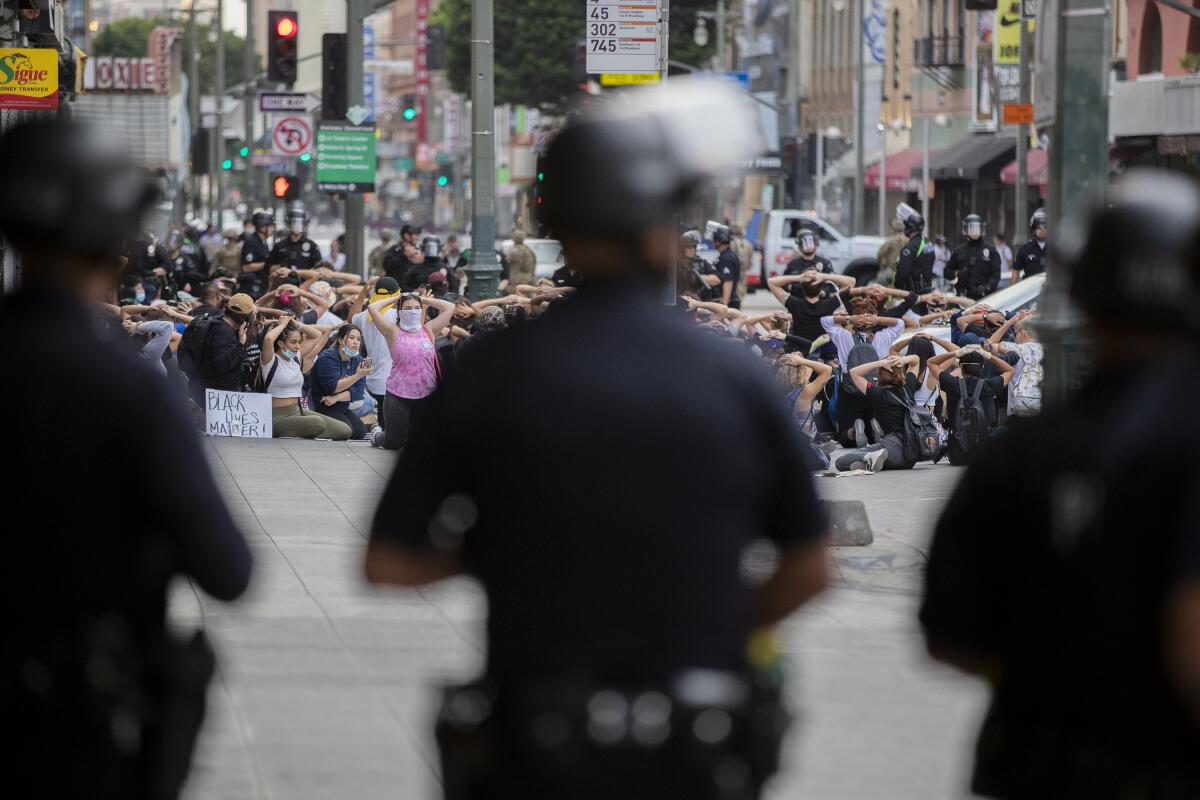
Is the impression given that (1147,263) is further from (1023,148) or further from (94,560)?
(1023,148)

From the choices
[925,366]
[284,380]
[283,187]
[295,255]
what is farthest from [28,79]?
[283,187]

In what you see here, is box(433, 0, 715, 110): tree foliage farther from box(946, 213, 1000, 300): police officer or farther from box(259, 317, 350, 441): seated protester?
box(259, 317, 350, 441): seated protester

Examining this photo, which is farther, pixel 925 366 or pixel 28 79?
pixel 925 366

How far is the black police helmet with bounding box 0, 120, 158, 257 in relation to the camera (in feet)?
11.5

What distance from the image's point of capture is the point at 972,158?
56094mm

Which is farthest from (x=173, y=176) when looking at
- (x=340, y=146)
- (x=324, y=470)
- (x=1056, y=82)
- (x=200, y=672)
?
(x=200, y=672)

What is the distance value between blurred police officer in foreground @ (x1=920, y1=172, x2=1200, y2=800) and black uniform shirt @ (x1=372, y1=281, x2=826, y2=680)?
332 mm

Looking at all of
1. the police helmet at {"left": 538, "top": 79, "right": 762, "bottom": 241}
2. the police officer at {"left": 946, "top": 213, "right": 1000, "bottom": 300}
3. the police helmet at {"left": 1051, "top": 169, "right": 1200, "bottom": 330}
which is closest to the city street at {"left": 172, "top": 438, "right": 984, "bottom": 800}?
the police helmet at {"left": 538, "top": 79, "right": 762, "bottom": 241}

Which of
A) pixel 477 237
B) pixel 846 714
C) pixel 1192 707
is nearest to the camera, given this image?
pixel 1192 707

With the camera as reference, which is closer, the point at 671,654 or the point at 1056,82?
the point at 671,654

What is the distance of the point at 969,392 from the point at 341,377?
4.88 m

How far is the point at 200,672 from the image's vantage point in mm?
3455

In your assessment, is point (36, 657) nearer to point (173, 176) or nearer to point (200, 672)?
point (200, 672)

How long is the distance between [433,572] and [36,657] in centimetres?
58
